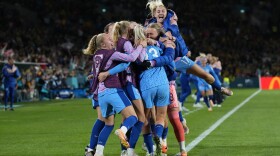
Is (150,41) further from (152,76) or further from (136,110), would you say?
(136,110)

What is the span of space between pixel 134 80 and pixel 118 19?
46591 millimetres


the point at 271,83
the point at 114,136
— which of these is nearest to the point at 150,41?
the point at 114,136

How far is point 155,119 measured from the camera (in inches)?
409

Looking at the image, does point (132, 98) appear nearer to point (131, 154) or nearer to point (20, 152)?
point (131, 154)

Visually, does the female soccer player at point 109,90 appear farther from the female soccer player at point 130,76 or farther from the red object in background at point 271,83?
the red object in background at point 271,83

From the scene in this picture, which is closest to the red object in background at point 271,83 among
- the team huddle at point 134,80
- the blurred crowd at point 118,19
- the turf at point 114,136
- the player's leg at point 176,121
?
the blurred crowd at point 118,19

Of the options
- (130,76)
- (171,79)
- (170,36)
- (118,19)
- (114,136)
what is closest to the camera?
(130,76)

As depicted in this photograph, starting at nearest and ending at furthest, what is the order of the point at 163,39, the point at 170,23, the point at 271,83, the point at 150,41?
the point at 150,41
the point at 163,39
the point at 170,23
the point at 271,83

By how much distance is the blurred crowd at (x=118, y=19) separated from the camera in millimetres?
42812

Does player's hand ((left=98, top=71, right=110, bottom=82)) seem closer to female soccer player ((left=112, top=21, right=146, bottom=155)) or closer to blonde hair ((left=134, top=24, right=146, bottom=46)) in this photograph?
female soccer player ((left=112, top=21, right=146, bottom=155))

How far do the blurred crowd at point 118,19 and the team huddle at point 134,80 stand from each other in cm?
2814

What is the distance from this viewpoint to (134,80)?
10.1m

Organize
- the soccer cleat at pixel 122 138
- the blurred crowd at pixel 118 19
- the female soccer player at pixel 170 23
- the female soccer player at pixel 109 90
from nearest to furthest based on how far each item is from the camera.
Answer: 1. the soccer cleat at pixel 122 138
2. the female soccer player at pixel 109 90
3. the female soccer player at pixel 170 23
4. the blurred crowd at pixel 118 19

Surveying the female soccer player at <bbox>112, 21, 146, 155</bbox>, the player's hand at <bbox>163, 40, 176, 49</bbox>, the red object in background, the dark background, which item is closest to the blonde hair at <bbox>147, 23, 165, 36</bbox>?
the player's hand at <bbox>163, 40, 176, 49</bbox>
